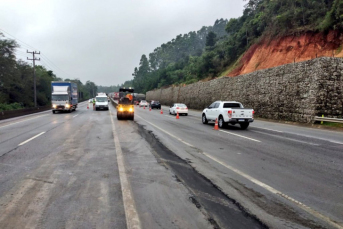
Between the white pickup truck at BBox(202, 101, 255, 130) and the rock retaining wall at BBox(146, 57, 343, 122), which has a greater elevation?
the rock retaining wall at BBox(146, 57, 343, 122)

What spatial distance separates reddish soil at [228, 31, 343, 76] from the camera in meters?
31.9

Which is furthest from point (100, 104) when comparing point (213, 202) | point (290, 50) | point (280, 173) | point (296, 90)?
point (213, 202)

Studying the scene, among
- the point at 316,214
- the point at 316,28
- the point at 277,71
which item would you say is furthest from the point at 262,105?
the point at 316,214

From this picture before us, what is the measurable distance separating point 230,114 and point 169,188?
36.3ft

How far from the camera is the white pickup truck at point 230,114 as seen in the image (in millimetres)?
15453

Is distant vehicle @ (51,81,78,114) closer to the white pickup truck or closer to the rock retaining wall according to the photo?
the white pickup truck

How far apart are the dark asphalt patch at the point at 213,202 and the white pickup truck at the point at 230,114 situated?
928 cm

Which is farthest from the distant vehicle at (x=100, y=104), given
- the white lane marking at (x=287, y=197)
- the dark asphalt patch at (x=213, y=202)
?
the white lane marking at (x=287, y=197)

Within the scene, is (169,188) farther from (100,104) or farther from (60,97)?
(100,104)

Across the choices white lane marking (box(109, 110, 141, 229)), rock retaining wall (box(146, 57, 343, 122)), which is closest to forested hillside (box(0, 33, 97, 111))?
rock retaining wall (box(146, 57, 343, 122))

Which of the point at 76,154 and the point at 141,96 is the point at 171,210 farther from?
the point at 141,96

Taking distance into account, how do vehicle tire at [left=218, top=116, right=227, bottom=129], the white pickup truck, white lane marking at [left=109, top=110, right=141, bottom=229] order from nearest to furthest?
white lane marking at [left=109, top=110, right=141, bottom=229] < the white pickup truck < vehicle tire at [left=218, top=116, right=227, bottom=129]

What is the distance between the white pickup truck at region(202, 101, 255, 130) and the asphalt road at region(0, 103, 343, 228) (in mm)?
6604

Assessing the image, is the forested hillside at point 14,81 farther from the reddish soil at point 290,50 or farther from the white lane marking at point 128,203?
the white lane marking at point 128,203
